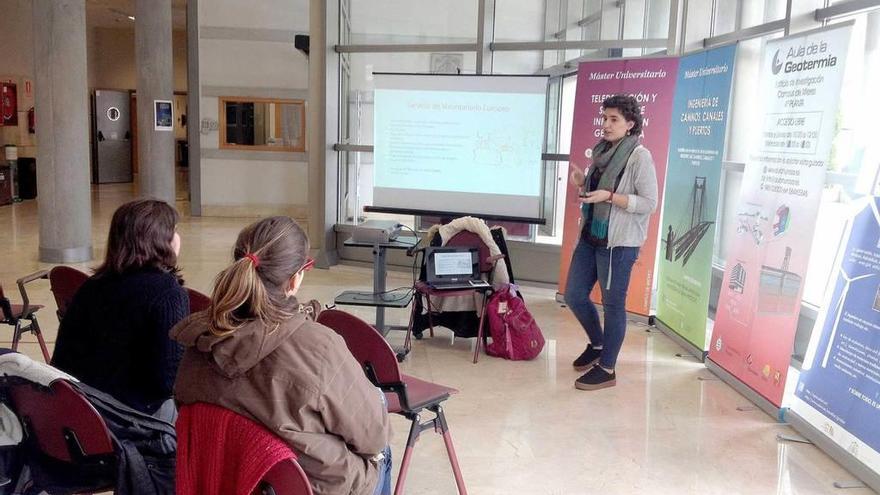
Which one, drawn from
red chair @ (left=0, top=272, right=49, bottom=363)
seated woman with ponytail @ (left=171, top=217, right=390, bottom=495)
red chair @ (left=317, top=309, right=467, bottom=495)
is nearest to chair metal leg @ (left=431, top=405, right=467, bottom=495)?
red chair @ (left=317, top=309, right=467, bottom=495)

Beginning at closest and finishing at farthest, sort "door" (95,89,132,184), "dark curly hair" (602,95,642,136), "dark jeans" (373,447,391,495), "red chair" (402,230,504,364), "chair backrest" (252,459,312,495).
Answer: "chair backrest" (252,459,312,495)
"dark jeans" (373,447,391,495)
"dark curly hair" (602,95,642,136)
"red chair" (402,230,504,364)
"door" (95,89,132,184)

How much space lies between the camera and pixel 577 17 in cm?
630

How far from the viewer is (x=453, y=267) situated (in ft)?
15.1

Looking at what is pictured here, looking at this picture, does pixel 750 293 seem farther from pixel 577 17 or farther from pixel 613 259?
pixel 577 17

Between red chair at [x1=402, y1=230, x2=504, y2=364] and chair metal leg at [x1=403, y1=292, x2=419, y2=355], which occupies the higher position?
red chair at [x1=402, y1=230, x2=504, y2=364]

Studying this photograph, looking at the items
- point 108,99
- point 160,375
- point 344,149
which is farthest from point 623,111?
A: point 108,99

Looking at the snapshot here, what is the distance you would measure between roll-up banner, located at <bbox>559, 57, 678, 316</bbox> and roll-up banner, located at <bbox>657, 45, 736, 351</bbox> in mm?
171

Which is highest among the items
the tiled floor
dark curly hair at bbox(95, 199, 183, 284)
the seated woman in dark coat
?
dark curly hair at bbox(95, 199, 183, 284)

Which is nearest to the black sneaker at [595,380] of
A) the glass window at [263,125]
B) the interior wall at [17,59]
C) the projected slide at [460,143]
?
the projected slide at [460,143]

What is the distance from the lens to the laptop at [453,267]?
4543 millimetres

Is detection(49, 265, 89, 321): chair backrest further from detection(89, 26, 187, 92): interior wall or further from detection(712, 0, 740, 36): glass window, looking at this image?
detection(89, 26, 187, 92): interior wall

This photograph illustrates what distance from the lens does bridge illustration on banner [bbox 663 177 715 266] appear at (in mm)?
4523

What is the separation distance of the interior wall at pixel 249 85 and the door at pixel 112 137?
605cm

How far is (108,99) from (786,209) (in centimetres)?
1558
